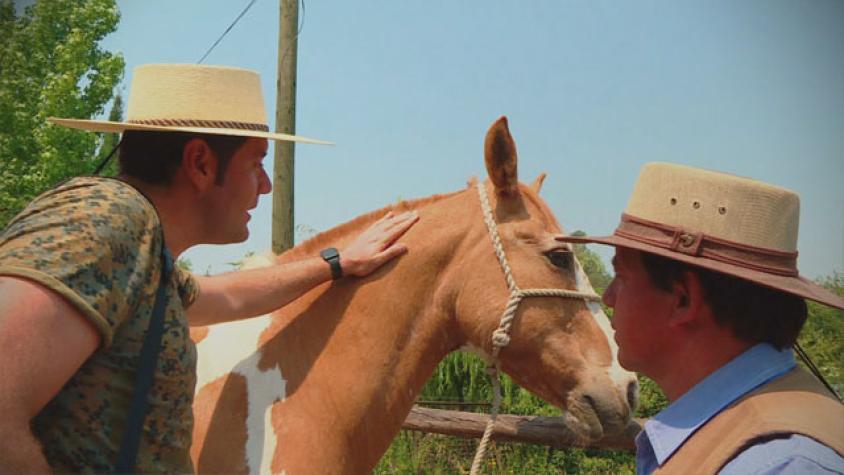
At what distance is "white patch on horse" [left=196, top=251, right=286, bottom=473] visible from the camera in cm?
264

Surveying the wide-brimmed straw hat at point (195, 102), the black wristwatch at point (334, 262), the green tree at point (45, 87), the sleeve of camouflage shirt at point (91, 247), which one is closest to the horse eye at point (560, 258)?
the black wristwatch at point (334, 262)

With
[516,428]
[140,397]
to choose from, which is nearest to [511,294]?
[140,397]

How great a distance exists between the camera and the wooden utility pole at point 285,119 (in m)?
6.68

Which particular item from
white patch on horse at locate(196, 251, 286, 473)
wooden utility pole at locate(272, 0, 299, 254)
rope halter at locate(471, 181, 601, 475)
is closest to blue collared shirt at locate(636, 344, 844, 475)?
rope halter at locate(471, 181, 601, 475)

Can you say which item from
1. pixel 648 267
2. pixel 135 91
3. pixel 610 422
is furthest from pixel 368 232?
pixel 648 267

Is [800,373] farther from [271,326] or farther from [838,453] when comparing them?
[271,326]

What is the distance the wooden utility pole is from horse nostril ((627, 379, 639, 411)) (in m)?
4.29

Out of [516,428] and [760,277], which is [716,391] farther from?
[516,428]

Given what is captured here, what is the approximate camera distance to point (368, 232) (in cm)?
310

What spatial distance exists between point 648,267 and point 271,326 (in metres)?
1.81

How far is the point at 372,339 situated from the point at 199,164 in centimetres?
108

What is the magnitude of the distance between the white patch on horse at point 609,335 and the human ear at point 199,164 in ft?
5.43

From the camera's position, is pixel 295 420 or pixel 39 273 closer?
pixel 39 273

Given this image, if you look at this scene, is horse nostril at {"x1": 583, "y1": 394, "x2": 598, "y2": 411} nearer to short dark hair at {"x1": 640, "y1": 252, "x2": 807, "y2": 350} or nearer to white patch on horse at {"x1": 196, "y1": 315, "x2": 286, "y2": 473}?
white patch on horse at {"x1": 196, "y1": 315, "x2": 286, "y2": 473}
